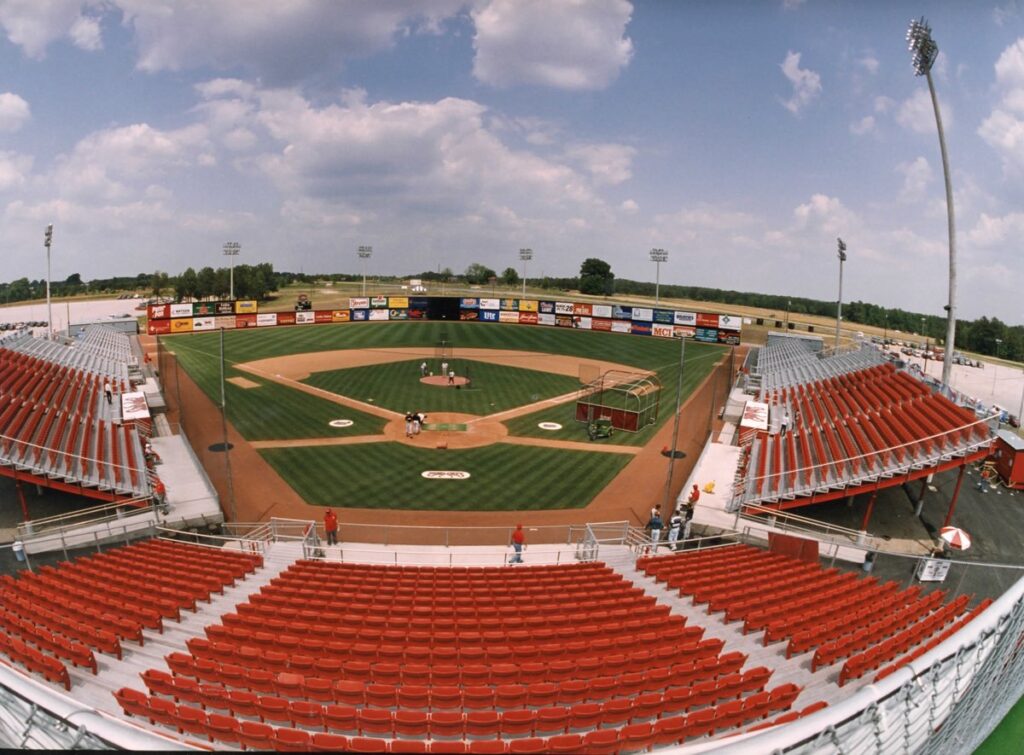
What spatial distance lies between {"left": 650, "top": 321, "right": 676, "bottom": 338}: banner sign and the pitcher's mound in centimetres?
4083

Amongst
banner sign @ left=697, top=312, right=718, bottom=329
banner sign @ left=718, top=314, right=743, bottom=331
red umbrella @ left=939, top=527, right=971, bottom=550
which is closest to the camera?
red umbrella @ left=939, top=527, right=971, bottom=550

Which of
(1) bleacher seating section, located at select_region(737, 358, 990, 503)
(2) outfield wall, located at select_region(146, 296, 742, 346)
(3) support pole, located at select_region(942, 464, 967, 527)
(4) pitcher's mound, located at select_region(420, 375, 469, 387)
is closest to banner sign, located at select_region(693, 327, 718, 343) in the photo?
(2) outfield wall, located at select_region(146, 296, 742, 346)

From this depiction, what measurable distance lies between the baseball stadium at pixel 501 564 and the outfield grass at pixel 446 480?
0.69 ft

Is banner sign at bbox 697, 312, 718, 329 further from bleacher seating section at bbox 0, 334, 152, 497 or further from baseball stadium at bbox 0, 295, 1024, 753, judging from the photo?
bleacher seating section at bbox 0, 334, 152, 497

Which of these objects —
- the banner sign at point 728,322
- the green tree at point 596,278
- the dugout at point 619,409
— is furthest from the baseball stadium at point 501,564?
the green tree at point 596,278

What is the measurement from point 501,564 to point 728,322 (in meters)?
66.9

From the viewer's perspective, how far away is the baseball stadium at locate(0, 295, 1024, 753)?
7.96 metres

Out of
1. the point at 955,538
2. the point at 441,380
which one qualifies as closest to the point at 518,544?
the point at 955,538

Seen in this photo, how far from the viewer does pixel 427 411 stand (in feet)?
130

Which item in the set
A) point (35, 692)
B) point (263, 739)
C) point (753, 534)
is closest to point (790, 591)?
point (753, 534)

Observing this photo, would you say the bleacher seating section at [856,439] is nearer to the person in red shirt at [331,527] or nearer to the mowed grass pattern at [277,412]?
the person in red shirt at [331,527]

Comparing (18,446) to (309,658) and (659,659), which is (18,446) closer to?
(309,658)

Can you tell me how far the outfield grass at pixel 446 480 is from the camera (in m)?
25.5

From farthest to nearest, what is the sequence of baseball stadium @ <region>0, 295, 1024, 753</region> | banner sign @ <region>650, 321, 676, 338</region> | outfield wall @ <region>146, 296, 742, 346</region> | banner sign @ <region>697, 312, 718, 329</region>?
banner sign @ <region>650, 321, 676, 338</region> < banner sign @ <region>697, 312, 718, 329</region> < outfield wall @ <region>146, 296, 742, 346</region> < baseball stadium @ <region>0, 295, 1024, 753</region>
